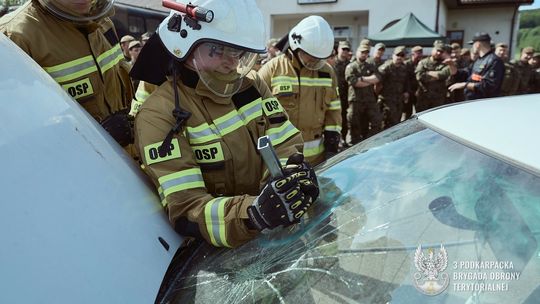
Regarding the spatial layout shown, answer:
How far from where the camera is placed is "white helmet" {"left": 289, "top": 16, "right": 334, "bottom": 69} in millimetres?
3682

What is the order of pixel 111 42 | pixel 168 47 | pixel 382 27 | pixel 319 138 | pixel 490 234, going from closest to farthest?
pixel 490 234 → pixel 168 47 → pixel 111 42 → pixel 319 138 → pixel 382 27

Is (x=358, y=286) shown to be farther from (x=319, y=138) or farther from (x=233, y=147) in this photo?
(x=319, y=138)

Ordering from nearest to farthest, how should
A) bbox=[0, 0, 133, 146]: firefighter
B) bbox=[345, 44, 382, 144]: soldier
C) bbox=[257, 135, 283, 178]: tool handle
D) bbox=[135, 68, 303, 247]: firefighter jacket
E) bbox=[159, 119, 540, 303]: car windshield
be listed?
1. bbox=[159, 119, 540, 303]: car windshield
2. bbox=[257, 135, 283, 178]: tool handle
3. bbox=[135, 68, 303, 247]: firefighter jacket
4. bbox=[0, 0, 133, 146]: firefighter
5. bbox=[345, 44, 382, 144]: soldier

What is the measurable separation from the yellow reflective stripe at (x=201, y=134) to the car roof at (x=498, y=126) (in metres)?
0.73

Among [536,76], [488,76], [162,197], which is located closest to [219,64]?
[162,197]

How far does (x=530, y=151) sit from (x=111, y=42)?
196cm

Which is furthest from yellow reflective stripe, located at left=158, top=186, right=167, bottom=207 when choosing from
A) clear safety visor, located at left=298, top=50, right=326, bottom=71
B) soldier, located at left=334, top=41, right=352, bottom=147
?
soldier, located at left=334, top=41, right=352, bottom=147

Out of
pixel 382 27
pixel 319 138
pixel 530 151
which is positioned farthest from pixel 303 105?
pixel 382 27

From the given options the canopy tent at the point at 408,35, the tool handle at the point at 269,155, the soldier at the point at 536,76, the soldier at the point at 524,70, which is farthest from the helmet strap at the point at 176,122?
the canopy tent at the point at 408,35

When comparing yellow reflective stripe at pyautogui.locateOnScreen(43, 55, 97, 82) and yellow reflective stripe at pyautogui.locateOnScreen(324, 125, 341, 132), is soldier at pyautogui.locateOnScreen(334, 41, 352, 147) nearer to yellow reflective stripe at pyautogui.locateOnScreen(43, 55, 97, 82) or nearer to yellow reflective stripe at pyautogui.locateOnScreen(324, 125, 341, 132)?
yellow reflective stripe at pyautogui.locateOnScreen(324, 125, 341, 132)

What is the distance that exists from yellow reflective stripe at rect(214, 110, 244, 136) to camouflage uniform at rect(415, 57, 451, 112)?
6481 millimetres

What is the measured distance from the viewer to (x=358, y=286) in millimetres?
1045

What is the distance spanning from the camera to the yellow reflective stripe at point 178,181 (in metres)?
1.42

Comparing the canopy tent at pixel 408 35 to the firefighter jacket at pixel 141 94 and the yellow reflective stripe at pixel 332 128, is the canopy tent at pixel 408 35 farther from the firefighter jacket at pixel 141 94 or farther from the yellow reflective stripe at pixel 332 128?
the firefighter jacket at pixel 141 94
